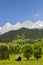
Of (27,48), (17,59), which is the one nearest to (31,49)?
(27,48)

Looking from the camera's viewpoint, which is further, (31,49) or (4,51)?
(4,51)

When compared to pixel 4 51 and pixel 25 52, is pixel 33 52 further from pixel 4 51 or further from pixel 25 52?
pixel 4 51

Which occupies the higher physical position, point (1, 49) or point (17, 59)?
point (1, 49)

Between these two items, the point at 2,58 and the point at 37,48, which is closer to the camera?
the point at 37,48

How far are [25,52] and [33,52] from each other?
15.6 feet

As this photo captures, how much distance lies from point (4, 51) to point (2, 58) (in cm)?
514

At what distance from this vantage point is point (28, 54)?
112m

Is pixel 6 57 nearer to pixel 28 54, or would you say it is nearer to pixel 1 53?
pixel 1 53

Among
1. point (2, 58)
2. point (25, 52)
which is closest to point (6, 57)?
point (2, 58)

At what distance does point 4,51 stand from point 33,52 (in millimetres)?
27389

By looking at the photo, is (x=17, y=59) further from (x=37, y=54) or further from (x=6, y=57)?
(x=6, y=57)

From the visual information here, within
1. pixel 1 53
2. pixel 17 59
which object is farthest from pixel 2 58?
pixel 17 59

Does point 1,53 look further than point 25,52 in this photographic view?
Yes

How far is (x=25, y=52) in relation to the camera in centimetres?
11262
